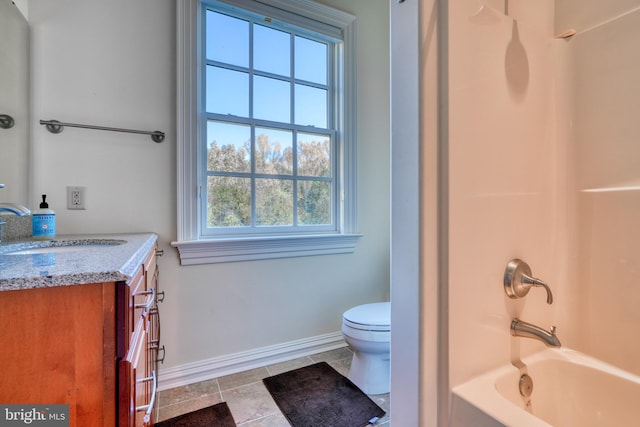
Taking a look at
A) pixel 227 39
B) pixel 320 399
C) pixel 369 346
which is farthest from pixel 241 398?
pixel 227 39

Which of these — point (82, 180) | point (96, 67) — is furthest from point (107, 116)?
point (82, 180)

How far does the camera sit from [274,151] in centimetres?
201

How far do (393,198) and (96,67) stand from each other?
173 centimetres

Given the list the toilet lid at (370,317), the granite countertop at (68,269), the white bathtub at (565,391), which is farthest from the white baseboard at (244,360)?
the white bathtub at (565,391)

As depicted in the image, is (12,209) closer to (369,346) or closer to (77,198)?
(77,198)

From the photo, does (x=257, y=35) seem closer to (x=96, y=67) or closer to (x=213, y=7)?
(x=213, y=7)

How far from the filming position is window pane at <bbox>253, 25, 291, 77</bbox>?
1961 mm

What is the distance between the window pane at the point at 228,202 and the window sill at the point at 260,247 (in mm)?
160

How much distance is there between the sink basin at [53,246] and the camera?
99 cm

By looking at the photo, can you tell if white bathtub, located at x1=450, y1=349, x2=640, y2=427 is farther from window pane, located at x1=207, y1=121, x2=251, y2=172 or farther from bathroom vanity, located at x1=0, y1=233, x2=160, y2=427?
window pane, located at x1=207, y1=121, x2=251, y2=172

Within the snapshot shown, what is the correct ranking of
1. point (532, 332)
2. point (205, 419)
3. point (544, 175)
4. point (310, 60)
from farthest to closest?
point (310, 60)
point (205, 419)
point (544, 175)
point (532, 332)

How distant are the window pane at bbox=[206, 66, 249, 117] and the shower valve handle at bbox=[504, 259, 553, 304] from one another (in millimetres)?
1709

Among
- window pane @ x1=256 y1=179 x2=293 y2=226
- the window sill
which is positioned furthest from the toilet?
window pane @ x1=256 y1=179 x2=293 y2=226

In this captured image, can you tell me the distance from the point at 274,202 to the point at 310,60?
1.11 metres
